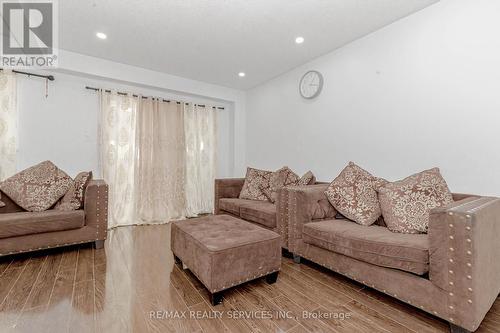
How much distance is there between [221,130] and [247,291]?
3.42 m

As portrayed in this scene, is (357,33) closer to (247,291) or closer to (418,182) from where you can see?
(418,182)

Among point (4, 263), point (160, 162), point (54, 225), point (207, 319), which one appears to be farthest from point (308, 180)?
point (4, 263)

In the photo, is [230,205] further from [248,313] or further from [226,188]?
[248,313]

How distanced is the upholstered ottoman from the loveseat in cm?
115

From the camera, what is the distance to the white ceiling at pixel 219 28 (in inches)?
84.1

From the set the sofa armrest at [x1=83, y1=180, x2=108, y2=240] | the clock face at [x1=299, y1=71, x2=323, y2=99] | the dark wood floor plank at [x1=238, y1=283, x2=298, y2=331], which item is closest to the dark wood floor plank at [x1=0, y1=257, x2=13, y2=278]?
the sofa armrest at [x1=83, y1=180, x2=108, y2=240]

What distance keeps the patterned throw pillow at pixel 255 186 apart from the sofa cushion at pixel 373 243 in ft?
4.05

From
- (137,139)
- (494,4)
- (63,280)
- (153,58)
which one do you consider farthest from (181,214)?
(494,4)

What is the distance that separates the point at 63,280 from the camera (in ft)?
6.02

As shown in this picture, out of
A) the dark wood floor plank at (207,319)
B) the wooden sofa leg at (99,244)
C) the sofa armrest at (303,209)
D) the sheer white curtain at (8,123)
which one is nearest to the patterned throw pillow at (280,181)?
the sofa armrest at (303,209)

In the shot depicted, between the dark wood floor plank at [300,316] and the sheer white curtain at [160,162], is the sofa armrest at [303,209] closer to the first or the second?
the dark wood floor plank at [300,316]

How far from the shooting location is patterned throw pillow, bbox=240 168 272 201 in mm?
3285

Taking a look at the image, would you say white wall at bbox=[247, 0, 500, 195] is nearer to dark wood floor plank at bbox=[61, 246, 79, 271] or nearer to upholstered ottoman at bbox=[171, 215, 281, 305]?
upholstered ottoman at bbox=[171, 215, 281, 305]

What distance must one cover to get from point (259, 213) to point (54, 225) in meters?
2.11
